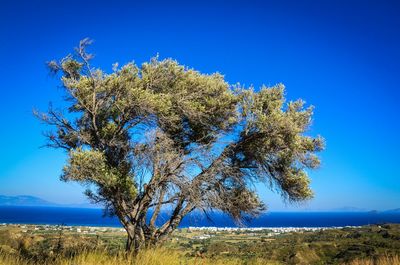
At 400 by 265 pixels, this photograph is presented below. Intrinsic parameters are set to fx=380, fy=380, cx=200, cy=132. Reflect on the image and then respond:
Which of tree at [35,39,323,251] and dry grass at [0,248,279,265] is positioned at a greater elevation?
tree at [35,39,323,251]

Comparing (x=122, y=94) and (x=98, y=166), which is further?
(x=122, y=94)

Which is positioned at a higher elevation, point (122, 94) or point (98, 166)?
point (122, 94)

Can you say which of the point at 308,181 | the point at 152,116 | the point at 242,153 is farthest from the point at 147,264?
the point at 308,181

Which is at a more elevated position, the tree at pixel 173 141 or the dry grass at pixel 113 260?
the tree at pixel 173 141

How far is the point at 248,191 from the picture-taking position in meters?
16.4

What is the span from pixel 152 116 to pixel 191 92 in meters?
2.37

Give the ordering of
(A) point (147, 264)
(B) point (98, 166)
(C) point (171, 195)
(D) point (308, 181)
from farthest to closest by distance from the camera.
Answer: (D) point (308, 181) < (C) point (171, 195) < (B) point (98, 166) < (A) point (147, 264)

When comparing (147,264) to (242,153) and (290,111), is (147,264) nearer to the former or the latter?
(242,153)

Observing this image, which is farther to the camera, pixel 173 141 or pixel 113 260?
pixel 173 141

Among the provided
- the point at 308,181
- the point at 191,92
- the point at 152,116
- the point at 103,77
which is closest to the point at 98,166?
the point at 152,116

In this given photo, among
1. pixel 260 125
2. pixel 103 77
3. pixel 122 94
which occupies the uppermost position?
pixel 103 77

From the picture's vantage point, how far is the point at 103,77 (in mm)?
15578

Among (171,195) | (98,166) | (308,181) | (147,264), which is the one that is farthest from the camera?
(308,181)

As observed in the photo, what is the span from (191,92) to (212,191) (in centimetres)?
440
